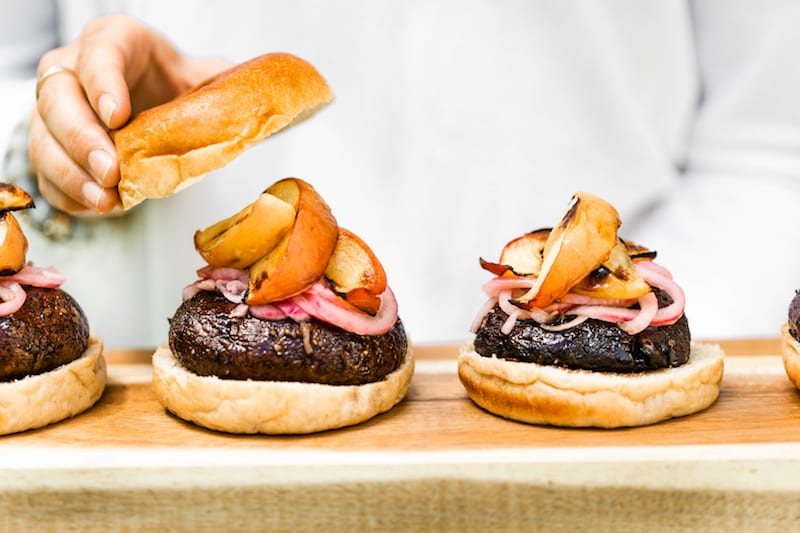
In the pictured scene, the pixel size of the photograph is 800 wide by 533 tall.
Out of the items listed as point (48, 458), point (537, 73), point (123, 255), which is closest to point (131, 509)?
point (48, 458)

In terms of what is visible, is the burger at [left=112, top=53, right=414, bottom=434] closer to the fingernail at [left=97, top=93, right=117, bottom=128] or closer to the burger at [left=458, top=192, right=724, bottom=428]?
the fingernail at [left=97, top=93, right=117, bottom=128]

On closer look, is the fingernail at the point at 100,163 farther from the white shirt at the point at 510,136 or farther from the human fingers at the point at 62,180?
the white shirt at the point at 510,136

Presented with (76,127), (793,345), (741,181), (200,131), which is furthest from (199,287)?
(741,181)

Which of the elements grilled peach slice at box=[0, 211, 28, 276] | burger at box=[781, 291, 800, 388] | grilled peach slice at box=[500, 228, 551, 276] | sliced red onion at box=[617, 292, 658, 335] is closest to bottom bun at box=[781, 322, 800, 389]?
burger at box=[781, 291, 800, 388]

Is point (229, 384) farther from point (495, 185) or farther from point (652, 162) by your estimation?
point (652, 162)

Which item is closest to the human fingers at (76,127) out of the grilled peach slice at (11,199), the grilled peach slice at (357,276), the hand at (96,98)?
the hand at (96,98)

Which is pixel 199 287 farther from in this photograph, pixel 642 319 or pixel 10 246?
pixel 642 319
